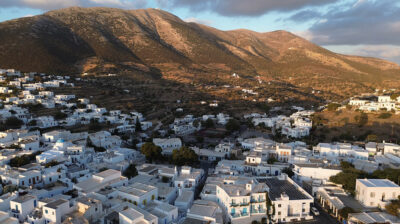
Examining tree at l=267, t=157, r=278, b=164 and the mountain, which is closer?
tree at l=267, t=157, r=278, b=164

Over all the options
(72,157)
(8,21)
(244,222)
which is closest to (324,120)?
(244,222)

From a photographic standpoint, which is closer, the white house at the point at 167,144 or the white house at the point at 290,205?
the white house at the point at 290,205

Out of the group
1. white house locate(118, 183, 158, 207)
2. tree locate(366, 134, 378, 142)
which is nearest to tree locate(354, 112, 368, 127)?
tree locate(366, 134, 378, 142)

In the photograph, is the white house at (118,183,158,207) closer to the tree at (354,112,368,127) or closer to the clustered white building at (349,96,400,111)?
the tree at (354,112,368,127)

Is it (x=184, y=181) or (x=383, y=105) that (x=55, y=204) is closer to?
(x=184, y=181)

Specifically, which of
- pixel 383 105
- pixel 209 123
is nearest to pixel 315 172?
pixel 209 123

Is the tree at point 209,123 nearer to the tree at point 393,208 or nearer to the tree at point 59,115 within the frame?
the tree at point 59,115

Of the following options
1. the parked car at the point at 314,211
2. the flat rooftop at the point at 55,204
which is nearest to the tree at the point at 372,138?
the parked car at the point at 314,211

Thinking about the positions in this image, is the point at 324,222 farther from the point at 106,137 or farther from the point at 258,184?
the point at 106,137
